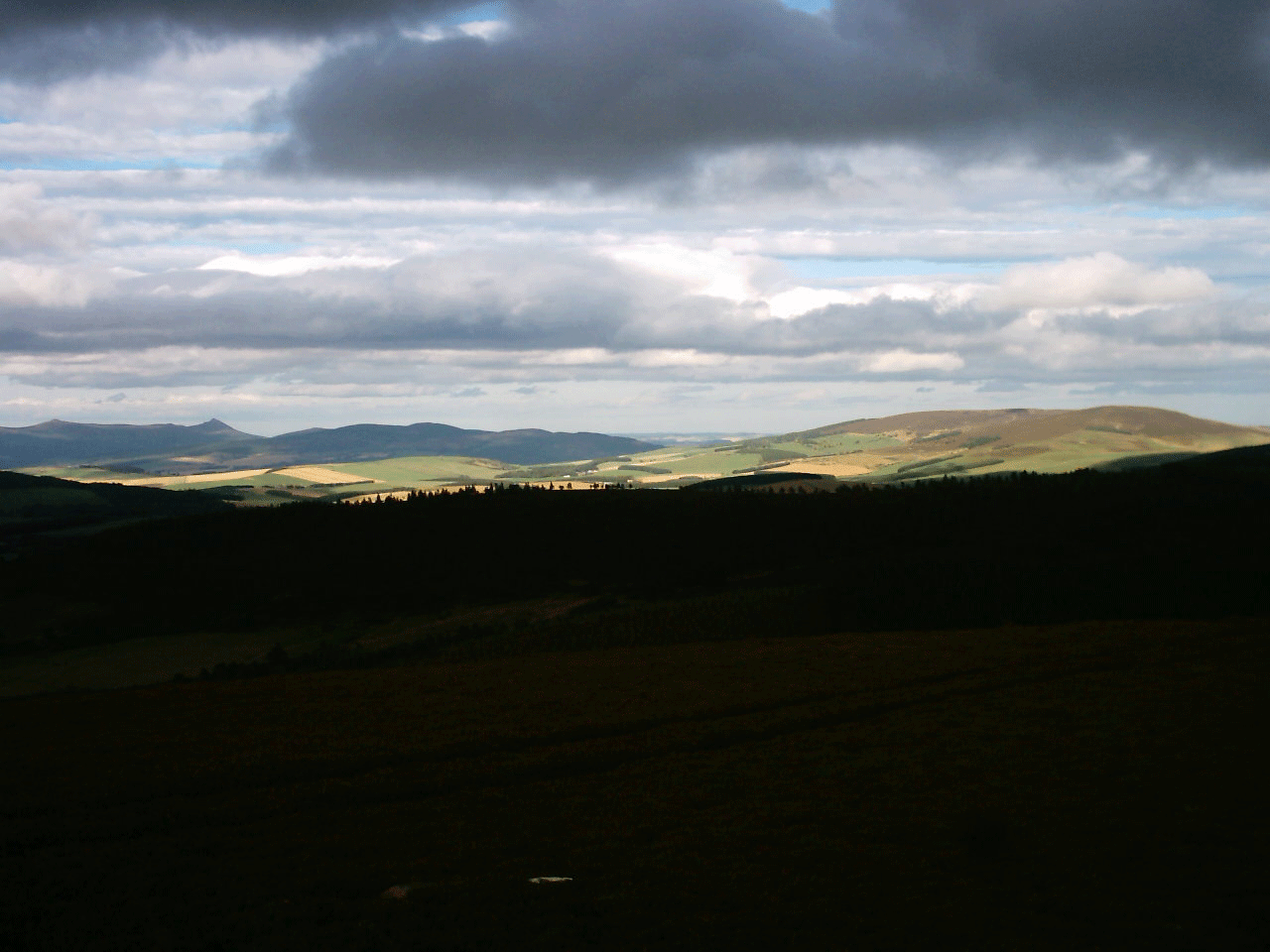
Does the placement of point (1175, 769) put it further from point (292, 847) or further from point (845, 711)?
point (292, 847)

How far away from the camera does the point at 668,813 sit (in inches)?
1273

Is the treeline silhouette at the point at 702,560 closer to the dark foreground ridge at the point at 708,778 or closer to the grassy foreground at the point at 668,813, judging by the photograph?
the dark foreground ridge at the point at 708,778

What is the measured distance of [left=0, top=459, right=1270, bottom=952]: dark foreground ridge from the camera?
23.6m

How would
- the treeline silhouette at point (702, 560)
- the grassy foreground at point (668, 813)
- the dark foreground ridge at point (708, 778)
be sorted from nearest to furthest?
the grassy foreground at point (668, 813), the dark foreground ridge at point (708, 778), the treeline silhouette at point (702, 560)

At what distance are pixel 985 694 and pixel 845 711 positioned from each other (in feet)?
22.4

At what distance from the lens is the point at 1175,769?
112 ft

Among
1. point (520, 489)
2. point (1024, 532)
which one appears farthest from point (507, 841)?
point (520, 489)

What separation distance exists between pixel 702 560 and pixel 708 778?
9889cm

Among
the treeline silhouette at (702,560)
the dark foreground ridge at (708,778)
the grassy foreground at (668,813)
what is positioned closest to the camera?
the grassy foreground at (668,813)

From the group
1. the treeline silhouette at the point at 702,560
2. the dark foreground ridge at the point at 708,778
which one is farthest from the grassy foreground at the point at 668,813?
the treeline silhouette at the point at 702,560

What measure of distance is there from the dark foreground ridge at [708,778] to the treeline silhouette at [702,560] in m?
1.19

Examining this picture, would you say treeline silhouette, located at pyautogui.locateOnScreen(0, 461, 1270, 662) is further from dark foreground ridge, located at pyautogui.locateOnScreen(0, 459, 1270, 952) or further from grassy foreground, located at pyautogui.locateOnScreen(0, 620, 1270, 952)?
grassy foreground, located at pyautogui.locateOnScreen(0, 620, 1270, 952)

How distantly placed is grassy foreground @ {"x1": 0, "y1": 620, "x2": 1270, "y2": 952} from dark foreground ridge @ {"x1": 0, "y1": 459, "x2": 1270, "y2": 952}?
139 millimetres

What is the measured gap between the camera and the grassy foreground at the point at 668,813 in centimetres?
2317
